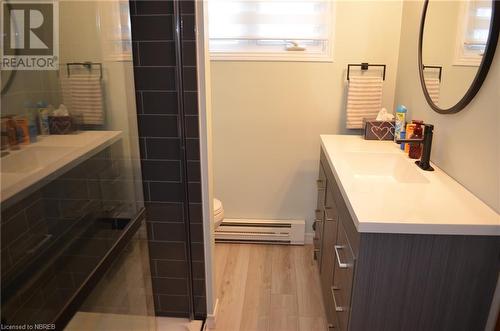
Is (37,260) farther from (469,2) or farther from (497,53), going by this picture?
(469,2)

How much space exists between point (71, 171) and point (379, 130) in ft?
6.00

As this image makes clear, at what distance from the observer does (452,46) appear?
1745mm


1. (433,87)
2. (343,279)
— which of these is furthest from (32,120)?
(433,87)

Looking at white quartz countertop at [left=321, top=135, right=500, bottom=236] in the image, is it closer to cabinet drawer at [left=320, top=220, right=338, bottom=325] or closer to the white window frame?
cabinet drawer at [left=320, top=220, right=338, bottom=325]

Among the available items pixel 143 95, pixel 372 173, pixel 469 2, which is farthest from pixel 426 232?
pixel 143 95

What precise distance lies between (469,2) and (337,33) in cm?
Answer: 98

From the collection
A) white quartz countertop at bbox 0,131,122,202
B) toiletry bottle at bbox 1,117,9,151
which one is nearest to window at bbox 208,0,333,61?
white quartz countertop at bbox 0,131,122,202

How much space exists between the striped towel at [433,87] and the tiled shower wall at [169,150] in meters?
1.21

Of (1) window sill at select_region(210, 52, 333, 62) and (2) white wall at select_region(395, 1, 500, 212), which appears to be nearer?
(2) white wall at select_region(395, 1, 500, 212)

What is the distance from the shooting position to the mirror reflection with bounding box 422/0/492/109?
1.53 m

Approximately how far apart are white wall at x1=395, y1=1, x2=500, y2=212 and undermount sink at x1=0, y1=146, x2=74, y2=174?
156 cm

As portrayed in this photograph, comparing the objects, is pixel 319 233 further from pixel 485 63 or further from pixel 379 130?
pixel 485 63

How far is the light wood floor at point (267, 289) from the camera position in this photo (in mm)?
2117
